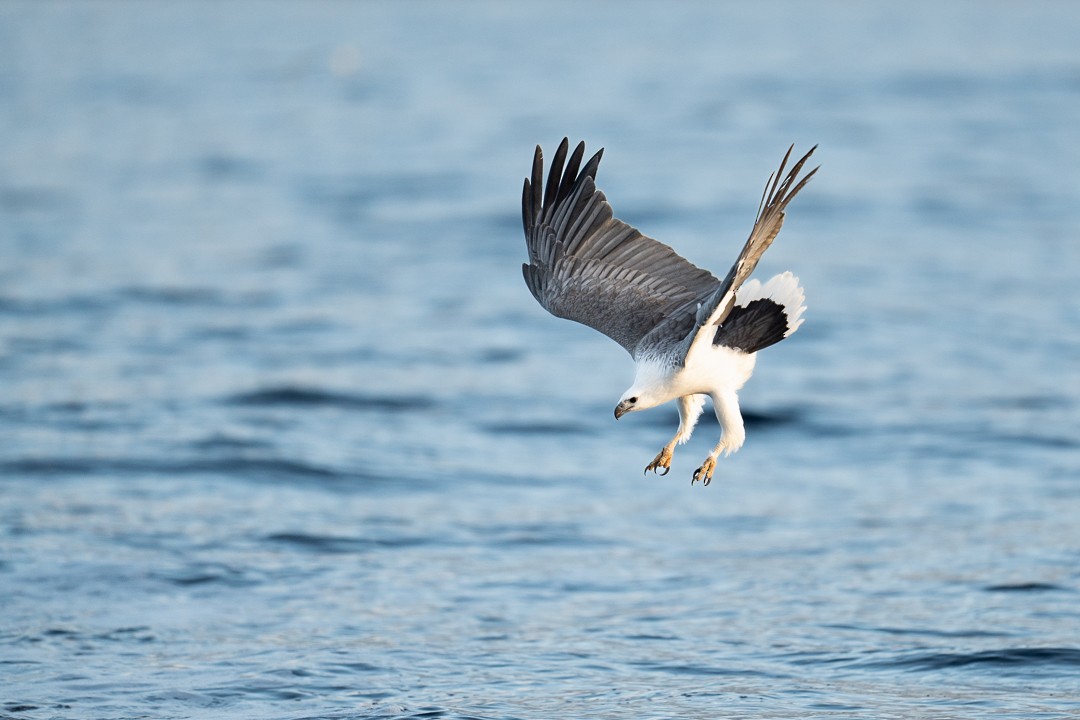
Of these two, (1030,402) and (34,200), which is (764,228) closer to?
(1030,402)

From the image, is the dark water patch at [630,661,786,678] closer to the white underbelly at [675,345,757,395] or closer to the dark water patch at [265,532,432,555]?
the white underbelly at [675,345,757,395]

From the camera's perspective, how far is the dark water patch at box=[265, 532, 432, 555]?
16.9 meters

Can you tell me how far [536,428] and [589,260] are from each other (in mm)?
9963

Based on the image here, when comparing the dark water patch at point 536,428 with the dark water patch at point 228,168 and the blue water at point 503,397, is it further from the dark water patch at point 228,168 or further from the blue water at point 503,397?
the dark water patch at point 228,168

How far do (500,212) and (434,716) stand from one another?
70.6 feet

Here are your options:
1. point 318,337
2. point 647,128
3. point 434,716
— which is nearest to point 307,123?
point 647,128

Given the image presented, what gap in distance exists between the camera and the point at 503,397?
22672mm

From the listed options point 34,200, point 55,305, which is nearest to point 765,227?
point 55,305

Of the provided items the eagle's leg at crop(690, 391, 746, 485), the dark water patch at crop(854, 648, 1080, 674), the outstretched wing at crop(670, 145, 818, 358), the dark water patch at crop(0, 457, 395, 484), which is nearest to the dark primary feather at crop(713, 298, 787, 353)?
the eagle's leg at crop(690, 391, 746, 485)

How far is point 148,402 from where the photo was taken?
861 inches

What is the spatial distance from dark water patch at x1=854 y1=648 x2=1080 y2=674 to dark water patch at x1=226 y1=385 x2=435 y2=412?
10.1m

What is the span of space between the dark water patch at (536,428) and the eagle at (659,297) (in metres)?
9.63

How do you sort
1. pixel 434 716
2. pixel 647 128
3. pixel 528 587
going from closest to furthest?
pixel 434 716, pixel 528 587, pixel 647 128

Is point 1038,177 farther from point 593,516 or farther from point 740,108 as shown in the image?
point 593,516
